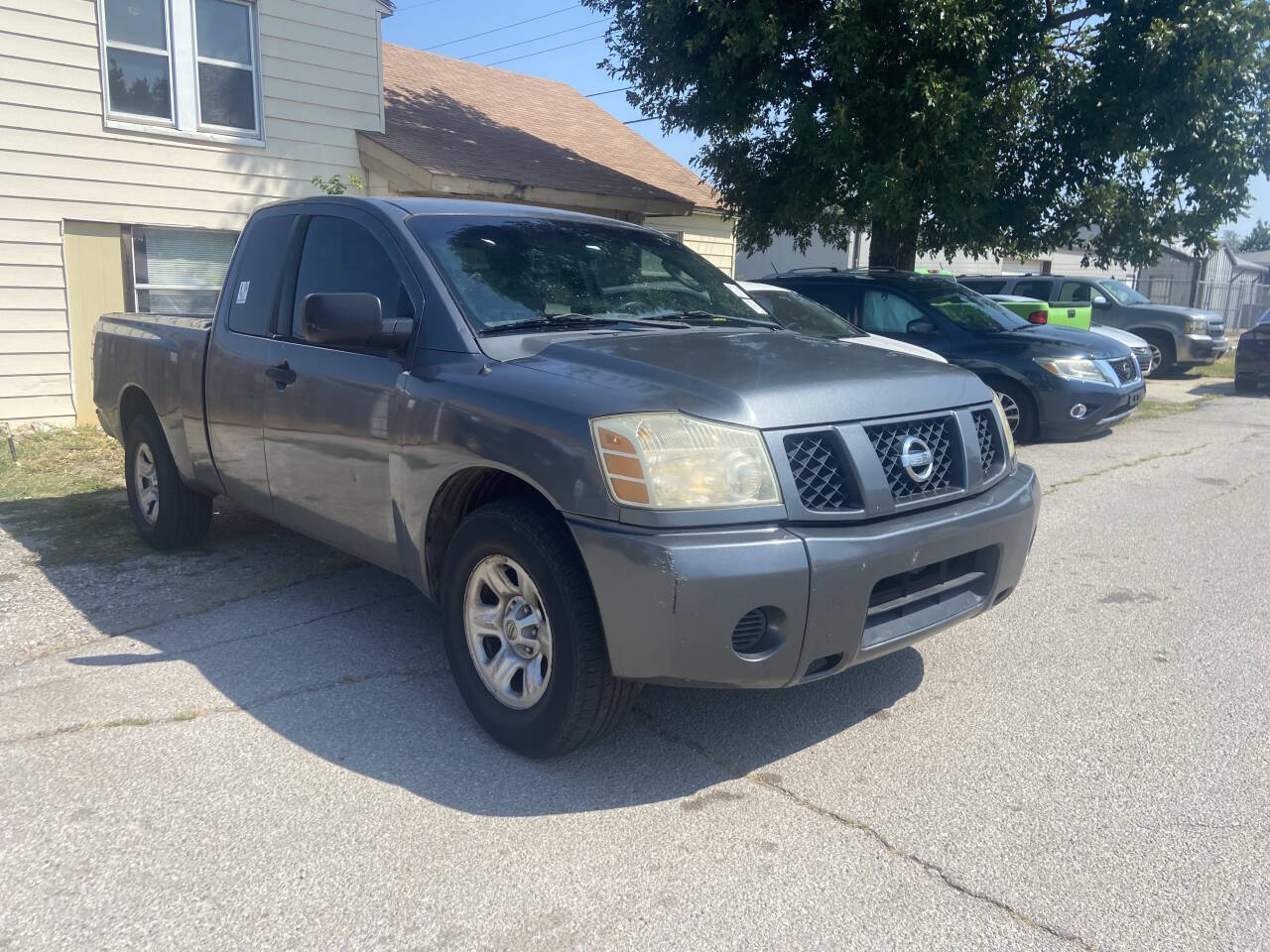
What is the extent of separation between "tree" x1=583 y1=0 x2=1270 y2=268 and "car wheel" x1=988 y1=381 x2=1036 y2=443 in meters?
2.61

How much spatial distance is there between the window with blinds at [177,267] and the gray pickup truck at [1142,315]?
39.3ft

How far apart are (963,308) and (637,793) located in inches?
317

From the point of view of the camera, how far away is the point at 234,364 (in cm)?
486

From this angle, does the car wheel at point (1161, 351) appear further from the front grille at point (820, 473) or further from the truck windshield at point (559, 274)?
the front grille at point (820, 473)

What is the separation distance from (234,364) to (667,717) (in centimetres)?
265

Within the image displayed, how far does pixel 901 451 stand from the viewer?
337 centimetres

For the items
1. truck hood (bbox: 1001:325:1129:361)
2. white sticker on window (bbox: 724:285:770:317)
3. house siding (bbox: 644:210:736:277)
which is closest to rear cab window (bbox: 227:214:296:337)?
white sticker on window (bbox: 724:285:770:317)

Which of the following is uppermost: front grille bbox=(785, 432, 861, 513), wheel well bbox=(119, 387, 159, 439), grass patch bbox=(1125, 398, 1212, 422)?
front grille bbox=(785, 432, 861, 513)

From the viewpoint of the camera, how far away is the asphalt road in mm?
2648

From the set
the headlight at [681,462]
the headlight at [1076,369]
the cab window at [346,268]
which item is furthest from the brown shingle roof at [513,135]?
the headlight at [681,462]

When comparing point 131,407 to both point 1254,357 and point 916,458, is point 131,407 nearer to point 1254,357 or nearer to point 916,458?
point 916,458

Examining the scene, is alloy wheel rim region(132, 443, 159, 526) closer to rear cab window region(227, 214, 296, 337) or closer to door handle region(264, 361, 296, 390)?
rear cab window region(227, 214, 296, 337)

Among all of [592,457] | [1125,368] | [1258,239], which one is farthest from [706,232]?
[1258,239]

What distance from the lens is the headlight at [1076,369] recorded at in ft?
31.3
